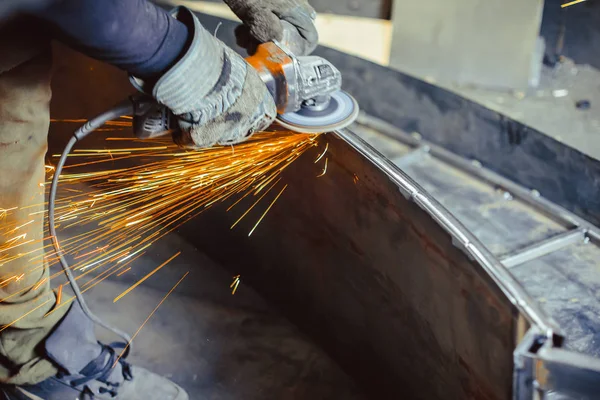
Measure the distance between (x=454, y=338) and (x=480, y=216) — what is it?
816mm

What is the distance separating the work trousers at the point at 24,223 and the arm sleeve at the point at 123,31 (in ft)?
1.26

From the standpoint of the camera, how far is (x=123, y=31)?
1264 mm

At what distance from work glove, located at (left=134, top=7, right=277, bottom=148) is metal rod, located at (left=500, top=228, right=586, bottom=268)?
3.44ft

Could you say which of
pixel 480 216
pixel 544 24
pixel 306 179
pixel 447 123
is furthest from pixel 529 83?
pixel 306 179

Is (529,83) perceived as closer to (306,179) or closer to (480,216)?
(480,216)

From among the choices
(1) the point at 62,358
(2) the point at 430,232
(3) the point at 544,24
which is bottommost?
(1) the point at 62,358

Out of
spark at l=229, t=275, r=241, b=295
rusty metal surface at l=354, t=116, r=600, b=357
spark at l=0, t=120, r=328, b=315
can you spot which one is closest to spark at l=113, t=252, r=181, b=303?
spark at l=0, t=120, r=328, b=315

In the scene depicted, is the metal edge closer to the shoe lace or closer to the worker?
the worker

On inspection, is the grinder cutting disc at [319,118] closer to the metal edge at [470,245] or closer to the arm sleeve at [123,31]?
the metal edge at [470,245]

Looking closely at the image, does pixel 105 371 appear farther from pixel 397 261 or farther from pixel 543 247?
pixel 543 247

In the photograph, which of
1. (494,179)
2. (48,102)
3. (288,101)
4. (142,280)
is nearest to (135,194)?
(142,280)

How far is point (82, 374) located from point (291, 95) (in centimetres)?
125

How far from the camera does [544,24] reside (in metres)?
3.87

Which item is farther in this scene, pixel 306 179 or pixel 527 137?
pixel 527 137
